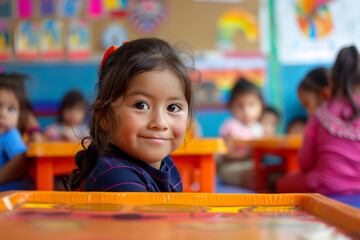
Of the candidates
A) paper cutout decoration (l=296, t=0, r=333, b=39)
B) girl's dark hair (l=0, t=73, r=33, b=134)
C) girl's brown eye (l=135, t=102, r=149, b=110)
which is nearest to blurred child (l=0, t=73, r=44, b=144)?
girl's dark hair (l=0, t=73, r=33, b=134)

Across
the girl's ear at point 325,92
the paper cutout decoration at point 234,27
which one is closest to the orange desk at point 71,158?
the girl's ear at point 325,92

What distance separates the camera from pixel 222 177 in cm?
304

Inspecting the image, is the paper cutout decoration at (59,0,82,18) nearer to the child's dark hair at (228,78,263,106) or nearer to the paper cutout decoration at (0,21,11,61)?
the paper cutout decoration at (0,21,11,61)

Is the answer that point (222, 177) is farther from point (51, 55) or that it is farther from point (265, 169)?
point (51, 55)

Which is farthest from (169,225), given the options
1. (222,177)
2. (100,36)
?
(100,36)

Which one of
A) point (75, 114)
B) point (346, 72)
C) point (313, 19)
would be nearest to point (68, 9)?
point (75, 114)

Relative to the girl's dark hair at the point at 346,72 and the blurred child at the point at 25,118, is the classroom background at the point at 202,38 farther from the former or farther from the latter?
the girl's dark hair at the point at 346,72

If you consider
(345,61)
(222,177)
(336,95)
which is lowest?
(222,177)

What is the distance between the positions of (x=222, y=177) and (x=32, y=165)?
167 cm

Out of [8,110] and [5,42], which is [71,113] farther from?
[8,110]

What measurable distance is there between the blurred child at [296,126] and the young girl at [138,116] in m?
2.81

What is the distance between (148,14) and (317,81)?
187 cm

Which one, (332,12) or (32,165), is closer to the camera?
(32,165)

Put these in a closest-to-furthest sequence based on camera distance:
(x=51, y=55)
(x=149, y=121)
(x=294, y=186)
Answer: (x=149, y=121)
(x=294, y=186)
(x=51, y=55)
